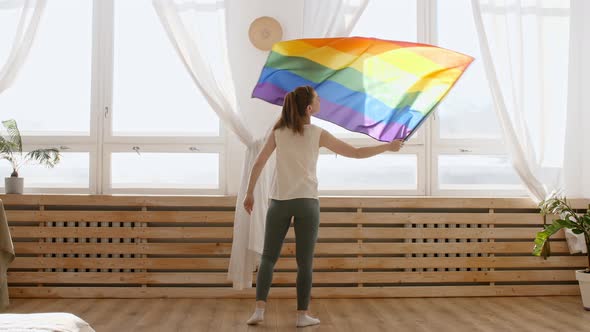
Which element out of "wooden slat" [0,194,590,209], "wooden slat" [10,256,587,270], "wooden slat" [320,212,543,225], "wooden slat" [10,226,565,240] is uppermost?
"wooden slat" [0,194,590,209]

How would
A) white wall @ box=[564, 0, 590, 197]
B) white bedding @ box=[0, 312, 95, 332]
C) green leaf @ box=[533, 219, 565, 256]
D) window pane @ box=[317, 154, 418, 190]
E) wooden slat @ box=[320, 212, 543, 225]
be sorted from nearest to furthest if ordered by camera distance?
white bedding @ box=[0, 312, 95, 332] < green leaf @ box=[533, 219, 565, 256] < wooden slat @ box=[320, 212, 543, 225] < white wall @ box=[564, 0, 590, 197] < window pane @ box=[317, 154, 418, 190]

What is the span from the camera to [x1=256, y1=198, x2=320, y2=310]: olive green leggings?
3898mm

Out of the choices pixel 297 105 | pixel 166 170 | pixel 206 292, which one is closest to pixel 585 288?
pixel 297 105

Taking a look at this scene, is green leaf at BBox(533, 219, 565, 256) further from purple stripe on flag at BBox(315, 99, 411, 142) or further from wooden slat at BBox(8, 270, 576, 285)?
purple stripe on flag at BBox(315, 99, 411, 142)

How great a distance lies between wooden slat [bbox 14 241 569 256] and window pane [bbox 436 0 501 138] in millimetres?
941

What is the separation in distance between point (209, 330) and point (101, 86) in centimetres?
234

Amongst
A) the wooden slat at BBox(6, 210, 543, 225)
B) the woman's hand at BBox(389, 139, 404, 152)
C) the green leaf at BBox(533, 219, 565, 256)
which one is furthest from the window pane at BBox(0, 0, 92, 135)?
the green leaf at BBox(533, 219, 565, 256)

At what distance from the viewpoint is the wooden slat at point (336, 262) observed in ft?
16.3

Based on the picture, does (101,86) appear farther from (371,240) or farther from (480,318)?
(480,318)

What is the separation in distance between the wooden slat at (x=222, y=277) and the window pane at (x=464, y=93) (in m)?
1.17

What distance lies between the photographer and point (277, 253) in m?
3.97

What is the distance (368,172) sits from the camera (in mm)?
5441

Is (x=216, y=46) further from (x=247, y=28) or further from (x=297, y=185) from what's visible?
(x=297, y=185)

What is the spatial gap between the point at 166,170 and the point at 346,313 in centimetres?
188
